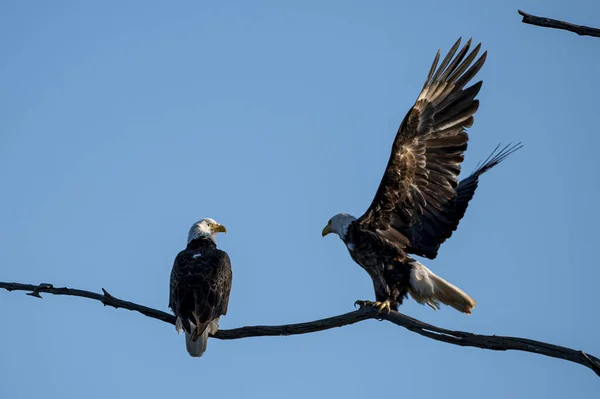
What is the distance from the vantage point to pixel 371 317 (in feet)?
17.0

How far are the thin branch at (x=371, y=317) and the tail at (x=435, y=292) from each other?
5.78 feet

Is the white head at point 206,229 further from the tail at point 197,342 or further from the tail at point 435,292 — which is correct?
the tail at point 435,292

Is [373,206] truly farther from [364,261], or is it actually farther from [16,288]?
[16,288]

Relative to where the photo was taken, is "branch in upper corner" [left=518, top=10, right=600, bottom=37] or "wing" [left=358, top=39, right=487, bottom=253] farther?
"wing" [left=358, top=39, right=487, bottom=253]

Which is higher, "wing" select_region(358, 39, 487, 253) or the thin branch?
"wing" select_region(358, 39, 487, 253)

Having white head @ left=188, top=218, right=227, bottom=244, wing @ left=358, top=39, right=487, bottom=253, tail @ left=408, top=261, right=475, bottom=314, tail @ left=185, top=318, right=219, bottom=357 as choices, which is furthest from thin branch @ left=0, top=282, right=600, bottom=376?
white head @ left=188, top=218, right=227, bottom=244

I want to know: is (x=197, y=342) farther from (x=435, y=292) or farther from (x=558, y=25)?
(x=558, y=25)

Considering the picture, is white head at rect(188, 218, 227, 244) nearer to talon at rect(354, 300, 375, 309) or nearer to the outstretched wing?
the outstretched wing

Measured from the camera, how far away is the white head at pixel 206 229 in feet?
28.2

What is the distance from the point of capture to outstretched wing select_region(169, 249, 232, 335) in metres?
6.74

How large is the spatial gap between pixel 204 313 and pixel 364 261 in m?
1.37

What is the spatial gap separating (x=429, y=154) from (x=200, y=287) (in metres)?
2.11

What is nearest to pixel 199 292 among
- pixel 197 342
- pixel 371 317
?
pixel 197 342

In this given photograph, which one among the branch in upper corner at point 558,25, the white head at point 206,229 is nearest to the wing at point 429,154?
the white head at point 206,229
